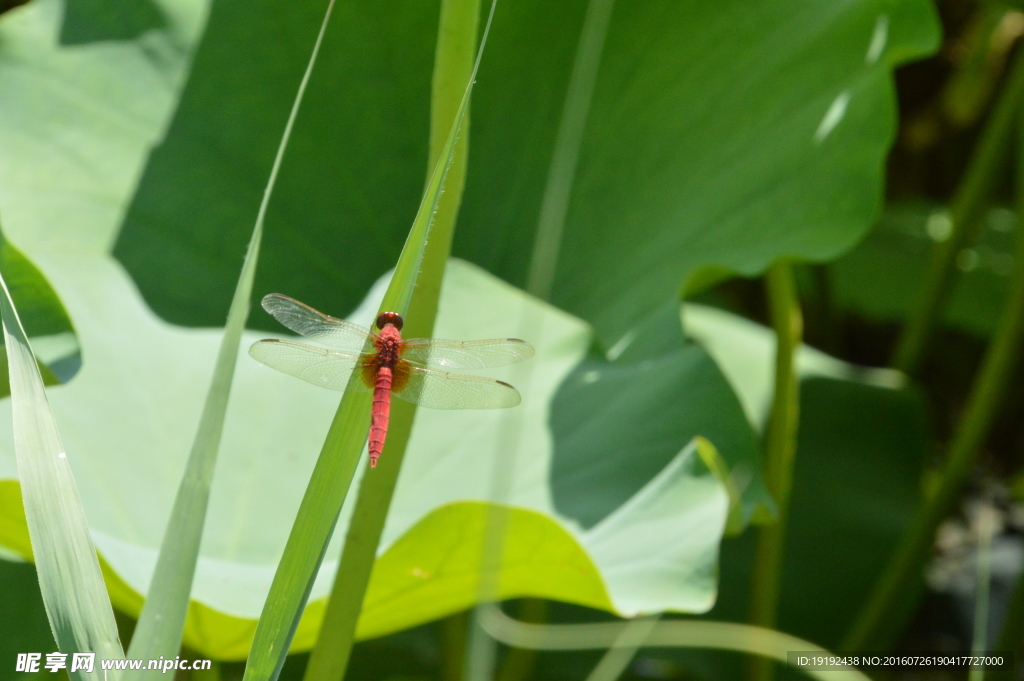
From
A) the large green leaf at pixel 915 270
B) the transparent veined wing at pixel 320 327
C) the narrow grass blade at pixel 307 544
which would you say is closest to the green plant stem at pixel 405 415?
the narrow grass blade at pixel 307 544

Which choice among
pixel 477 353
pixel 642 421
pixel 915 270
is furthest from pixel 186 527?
pixel 915 270

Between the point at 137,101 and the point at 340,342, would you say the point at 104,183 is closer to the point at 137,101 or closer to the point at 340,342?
the point at 137,101

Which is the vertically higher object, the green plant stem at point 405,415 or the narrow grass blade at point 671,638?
the green plant stem at point 405,415

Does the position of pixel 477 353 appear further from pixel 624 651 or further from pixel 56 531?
pixel 56 531

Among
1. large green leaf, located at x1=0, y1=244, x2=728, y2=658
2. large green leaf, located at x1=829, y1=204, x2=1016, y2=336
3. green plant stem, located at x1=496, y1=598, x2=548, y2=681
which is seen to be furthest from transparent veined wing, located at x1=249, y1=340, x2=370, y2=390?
large green leaf, located at x1=829, y1=204, x2=1016, y2=336

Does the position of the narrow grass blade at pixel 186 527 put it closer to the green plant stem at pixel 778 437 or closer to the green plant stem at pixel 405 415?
the green plant stem at pixel 405 415

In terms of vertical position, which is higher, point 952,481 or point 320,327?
point 320,327
